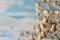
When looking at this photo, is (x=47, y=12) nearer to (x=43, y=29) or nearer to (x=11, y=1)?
(x=43, y=29)

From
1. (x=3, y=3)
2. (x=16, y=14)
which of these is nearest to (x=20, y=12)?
(x=16, y=14)

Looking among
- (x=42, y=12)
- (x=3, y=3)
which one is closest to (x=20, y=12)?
(x=3, y=3)

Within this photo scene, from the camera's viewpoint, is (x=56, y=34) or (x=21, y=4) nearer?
(x=56, y=34)

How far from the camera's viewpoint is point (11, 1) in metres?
1.62

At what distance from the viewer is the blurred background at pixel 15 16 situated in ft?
5.24

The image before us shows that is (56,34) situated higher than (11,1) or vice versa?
(11,1)

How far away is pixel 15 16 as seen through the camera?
1.61m

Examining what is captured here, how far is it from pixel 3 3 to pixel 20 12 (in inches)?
7.2

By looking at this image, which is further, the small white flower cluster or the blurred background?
the blurred background

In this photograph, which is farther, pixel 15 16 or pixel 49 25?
pixel 15 16

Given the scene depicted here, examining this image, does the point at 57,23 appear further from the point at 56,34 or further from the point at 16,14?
the point at 16,14

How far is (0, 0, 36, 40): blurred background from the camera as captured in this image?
1596mm

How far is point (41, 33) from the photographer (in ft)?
3.28

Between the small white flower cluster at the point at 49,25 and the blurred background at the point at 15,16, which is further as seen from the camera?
the blurred background at the point at 15,16
